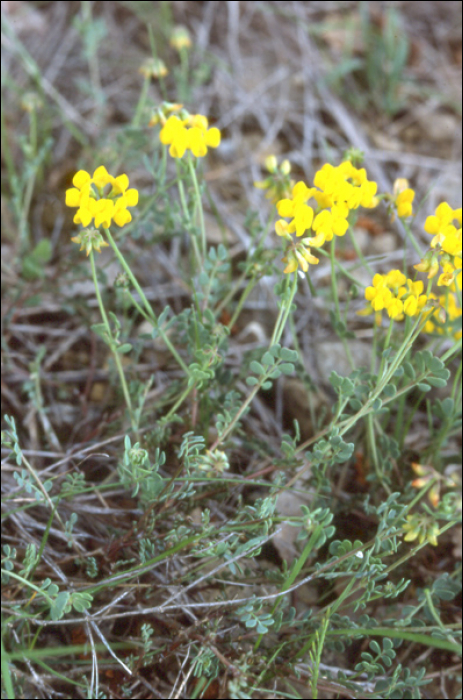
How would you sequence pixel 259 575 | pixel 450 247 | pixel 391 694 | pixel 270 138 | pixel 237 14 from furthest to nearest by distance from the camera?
pixel 237 14, pixel 270 138, pixel 259 575, pixel 391 694, pixel 450 247

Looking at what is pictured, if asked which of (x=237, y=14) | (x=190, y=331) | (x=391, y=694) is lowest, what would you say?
(x=391, y=694)

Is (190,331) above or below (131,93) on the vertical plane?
below

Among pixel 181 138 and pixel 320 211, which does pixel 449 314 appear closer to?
pixel 320 211

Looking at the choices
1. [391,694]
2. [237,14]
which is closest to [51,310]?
[391,694]

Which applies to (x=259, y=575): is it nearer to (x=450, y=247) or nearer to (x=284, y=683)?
(x=284, y=683)

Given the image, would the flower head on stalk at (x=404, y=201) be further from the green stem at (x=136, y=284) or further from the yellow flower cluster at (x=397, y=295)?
the green stem at (x=136, y=284)

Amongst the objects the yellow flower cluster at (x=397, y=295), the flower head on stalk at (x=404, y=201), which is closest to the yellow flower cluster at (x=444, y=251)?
the yellow flower cluster at (x=397, y=295)

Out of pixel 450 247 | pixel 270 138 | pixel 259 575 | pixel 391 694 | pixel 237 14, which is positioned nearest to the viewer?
pixel 450 247
